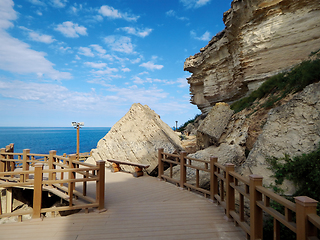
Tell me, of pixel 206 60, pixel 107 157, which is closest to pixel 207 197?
pixel 107 157

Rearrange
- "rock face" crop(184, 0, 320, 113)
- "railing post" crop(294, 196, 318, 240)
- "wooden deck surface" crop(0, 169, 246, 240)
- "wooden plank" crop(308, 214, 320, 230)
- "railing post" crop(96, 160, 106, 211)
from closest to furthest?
1. "wooden plank" crop(308, 214, 320, 230)
2. "railing post" crop(294, 196, 318, 240)
3. "wooden deck surface" crop(0, 169, 246, 240)
4. "railing post" crop(96, 160, 106, 211)
5. "rock face" crop(184, 0, 320, 113)

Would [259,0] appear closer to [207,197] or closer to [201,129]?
[201,129]

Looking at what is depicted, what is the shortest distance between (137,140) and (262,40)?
12.1m

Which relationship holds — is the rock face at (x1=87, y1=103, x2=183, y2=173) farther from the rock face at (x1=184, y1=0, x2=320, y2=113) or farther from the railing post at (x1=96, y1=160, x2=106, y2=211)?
the rock face at (x1=184, y1=0, x2=320, y2=113)

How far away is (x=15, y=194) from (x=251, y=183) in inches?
386

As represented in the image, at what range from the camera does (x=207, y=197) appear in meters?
5.27

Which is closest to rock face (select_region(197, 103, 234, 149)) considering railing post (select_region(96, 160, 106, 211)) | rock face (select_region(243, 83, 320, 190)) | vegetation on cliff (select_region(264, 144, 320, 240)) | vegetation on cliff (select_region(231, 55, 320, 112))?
vegetation on cliff (select_region(231, 55, 320, 112))

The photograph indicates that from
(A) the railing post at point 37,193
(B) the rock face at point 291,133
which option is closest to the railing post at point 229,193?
(B) the rock face at point 291,133

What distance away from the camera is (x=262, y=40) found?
14.3 metres

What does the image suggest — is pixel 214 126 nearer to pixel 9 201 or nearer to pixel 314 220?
pixel 314 220

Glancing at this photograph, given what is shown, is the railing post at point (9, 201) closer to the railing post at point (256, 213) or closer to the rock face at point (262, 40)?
the railing post at point (256, 213)

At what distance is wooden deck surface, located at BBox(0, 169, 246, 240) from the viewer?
134 inches

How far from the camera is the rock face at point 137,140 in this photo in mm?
8802

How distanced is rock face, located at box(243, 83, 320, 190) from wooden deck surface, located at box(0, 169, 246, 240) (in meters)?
1.93
